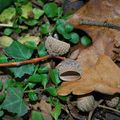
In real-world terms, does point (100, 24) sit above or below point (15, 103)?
above

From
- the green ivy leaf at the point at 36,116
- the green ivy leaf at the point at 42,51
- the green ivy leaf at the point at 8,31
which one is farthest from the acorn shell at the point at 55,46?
the green ivy leaf at the point at 36,116

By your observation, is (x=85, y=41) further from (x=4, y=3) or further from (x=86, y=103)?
(x=4, y=3)

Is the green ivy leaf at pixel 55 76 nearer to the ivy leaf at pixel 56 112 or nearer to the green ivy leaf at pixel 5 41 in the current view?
the ivy leaf at pixel 56 112

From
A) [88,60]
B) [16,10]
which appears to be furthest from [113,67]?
[16,10]

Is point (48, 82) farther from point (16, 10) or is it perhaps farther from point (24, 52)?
point (16, 10)

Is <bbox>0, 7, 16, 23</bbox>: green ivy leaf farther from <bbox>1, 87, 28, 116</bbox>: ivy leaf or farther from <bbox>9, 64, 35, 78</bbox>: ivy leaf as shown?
<bbox>1, 87, 28, 116</bbox>: ivy leaf

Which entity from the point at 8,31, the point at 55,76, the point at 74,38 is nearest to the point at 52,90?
the point at 55,76
